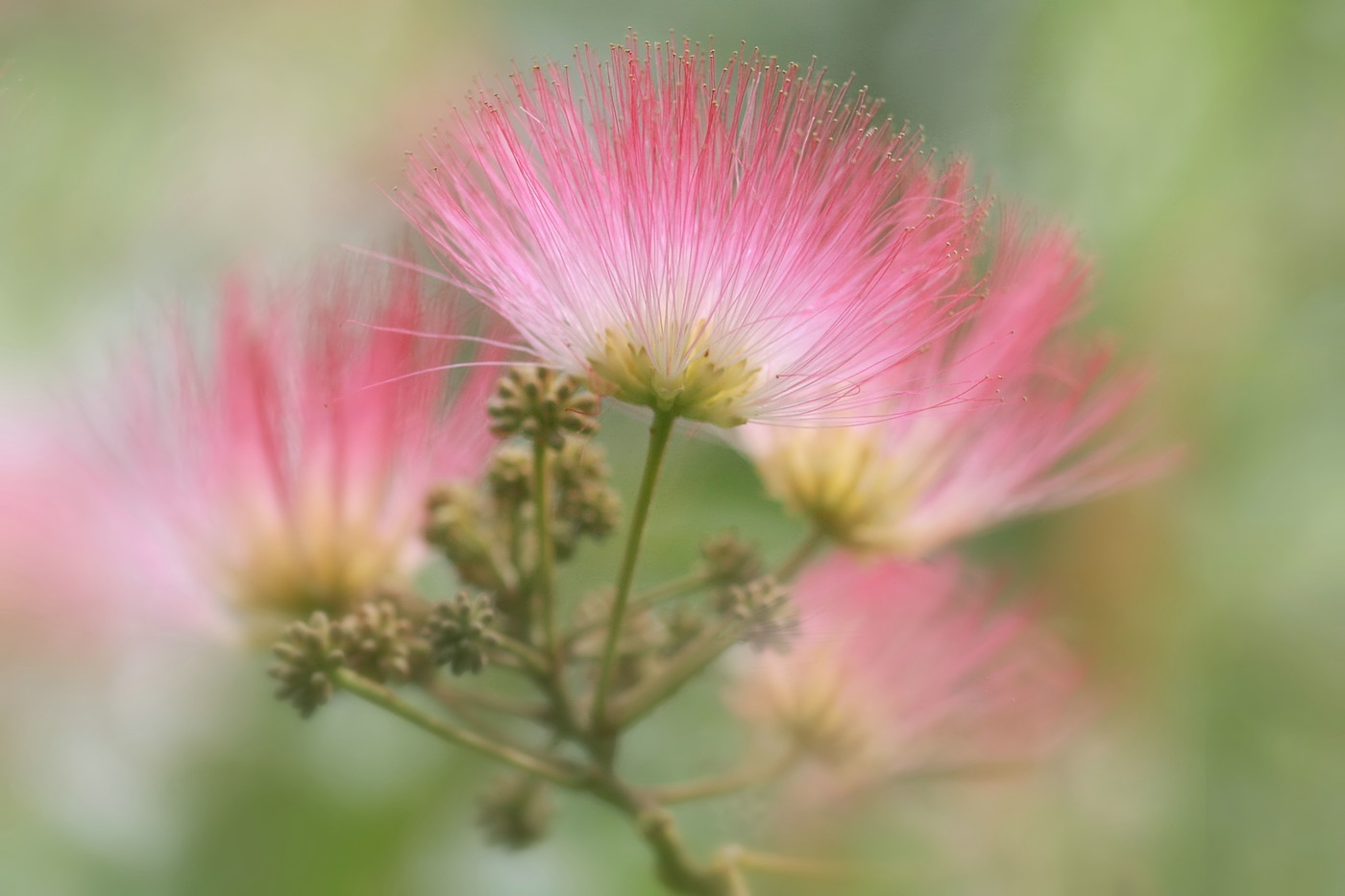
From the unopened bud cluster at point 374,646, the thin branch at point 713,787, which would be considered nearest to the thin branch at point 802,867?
the thin branch at point 713,787

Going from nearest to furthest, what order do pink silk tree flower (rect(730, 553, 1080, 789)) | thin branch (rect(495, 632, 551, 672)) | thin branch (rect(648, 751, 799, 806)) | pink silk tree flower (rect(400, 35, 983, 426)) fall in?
1. pink silk tree flower (rect(400, 35, 983, 426))
2. thin branch (rect(495, 632, 551, 672))
3. thin branch (rect(648, 751, 799, 806))
4. pink silk tree flower (rect(730, 553, 1080, 789))

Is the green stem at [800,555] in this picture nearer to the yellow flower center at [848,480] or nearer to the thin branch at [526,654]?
the yellow flower center at [848,480]

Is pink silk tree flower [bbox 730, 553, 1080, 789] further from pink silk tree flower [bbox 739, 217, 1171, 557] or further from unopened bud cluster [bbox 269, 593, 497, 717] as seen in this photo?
Result: unopened bud cluster [bbox 269, 593, 497, 717]

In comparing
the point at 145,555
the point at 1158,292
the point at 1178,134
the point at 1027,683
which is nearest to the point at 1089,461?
the point at 1027,683

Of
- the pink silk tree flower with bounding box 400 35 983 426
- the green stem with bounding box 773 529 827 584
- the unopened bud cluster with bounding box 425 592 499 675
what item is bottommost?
the unopened bud cluster with bounding box 425 592 499 675

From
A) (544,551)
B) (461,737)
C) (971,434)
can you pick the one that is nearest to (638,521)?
(544,551)

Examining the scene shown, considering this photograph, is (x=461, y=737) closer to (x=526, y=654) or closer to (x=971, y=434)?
(x=526, y=654)

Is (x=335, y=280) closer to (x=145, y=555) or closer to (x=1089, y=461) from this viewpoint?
(x=145, y=555)

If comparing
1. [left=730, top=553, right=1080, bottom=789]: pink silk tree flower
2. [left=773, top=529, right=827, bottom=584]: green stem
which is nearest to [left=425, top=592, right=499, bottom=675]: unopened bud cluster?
[left=773, top=529, right=827, bottom=584]: green stem
